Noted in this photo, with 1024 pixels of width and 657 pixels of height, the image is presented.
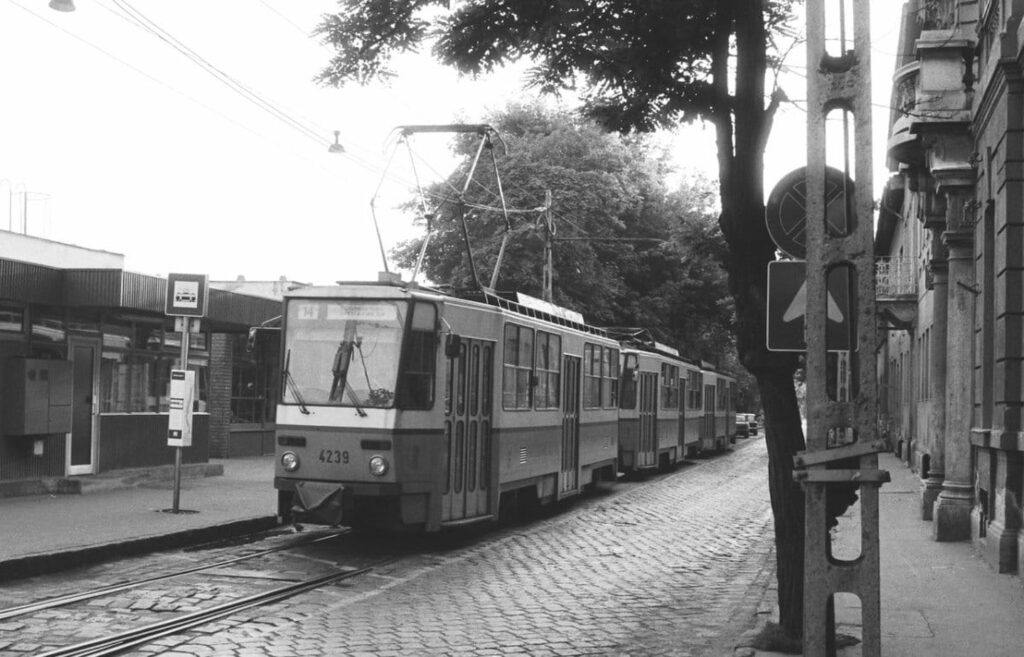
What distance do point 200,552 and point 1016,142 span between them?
941 cm

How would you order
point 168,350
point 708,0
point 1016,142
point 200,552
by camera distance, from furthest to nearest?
point 168,350
point 200,552
point 1016,142
point 708,0

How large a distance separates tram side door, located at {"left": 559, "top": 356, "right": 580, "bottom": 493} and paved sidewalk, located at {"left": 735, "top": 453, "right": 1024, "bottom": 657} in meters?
5.58

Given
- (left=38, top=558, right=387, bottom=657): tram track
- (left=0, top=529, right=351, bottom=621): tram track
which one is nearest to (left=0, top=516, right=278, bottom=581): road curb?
(left=0, top=529, right=351, bottom=621): tram track

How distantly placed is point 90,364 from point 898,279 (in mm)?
25383

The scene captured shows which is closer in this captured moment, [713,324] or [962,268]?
[962,268]

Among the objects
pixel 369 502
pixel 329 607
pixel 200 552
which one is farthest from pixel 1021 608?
pixel 200 552

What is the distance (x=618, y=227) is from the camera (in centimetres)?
4372

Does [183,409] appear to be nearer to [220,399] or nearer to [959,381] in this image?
[959,381]

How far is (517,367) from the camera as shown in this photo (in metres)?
16.4

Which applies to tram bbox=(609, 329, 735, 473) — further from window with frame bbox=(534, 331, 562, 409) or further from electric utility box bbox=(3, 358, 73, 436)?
electric utility box bbox=(3, 358, 73, 436)

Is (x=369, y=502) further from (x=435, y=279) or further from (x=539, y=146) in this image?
(x=539, y=146)

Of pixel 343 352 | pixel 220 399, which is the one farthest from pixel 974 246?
pixel 220 399

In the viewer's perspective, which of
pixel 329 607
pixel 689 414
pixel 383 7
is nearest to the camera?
pixel 383 7

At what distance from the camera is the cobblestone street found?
855 cm
